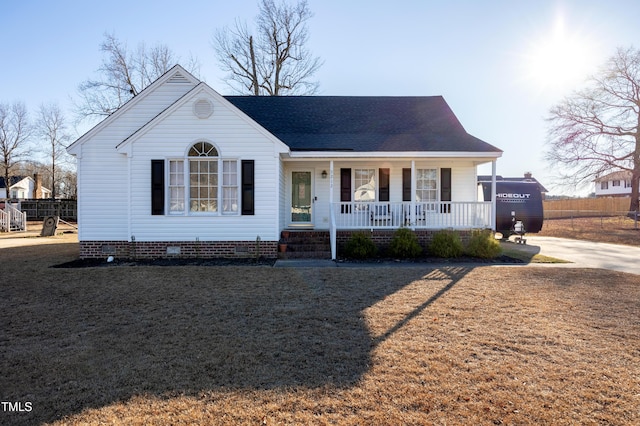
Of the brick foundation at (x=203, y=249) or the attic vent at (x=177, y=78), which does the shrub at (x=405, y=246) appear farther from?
the attic vent at (x=177, y=78)

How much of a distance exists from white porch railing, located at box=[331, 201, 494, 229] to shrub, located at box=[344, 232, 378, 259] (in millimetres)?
798

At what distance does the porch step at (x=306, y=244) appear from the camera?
1086 centimetres

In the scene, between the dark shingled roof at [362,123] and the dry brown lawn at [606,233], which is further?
the dry brown lawn at [606,233]

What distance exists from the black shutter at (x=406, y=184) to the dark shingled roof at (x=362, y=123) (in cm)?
126

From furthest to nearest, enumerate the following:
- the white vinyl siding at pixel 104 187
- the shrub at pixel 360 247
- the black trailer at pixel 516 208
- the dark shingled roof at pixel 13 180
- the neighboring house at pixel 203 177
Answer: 1. the dark shingled roof at pixel 13 180
2. the black trailer at pixel 516 208
3. the white vinyl siding at pixel 104 187
4. the shrub at pixel 360 247
5. the neighboring house at pixel 203 177

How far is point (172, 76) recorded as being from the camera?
1123 cm

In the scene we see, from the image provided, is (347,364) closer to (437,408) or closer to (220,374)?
(437,408)

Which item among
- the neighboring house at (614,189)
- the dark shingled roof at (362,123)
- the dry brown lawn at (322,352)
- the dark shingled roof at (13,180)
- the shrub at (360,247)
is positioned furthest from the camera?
the neighboring house at (614,189)

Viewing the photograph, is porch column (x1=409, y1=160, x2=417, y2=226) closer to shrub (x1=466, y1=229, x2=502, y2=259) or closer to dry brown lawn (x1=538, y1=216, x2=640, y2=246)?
shrub (x1=466, y1=229, x2=502, y2=259)

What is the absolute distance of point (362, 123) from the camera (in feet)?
45.6

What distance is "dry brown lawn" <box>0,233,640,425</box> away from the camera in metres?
2.93

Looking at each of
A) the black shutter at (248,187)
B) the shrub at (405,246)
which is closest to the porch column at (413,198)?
the shrub at (405,246)

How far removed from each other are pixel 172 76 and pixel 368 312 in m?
9.68

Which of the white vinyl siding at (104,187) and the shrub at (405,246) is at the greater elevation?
the white vinyl siding at (104,187)
